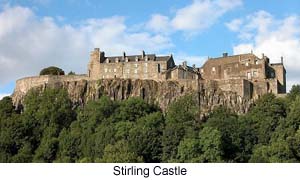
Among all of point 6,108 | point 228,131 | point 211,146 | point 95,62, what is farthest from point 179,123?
point 95,62

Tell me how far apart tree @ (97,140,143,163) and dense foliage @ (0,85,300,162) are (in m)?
0.09

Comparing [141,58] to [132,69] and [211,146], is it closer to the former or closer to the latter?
[132,69]

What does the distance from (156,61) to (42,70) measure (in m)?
16.2

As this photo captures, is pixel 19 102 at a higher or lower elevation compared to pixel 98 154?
higher

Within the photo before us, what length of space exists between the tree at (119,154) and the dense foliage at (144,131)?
0.29 ft

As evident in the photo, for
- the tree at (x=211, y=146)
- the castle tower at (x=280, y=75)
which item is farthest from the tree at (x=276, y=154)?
the castle tower at (x=280, y=75)

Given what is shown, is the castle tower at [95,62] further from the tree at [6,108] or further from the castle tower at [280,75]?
the castle tower at [280,75]

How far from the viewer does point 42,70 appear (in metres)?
64.1

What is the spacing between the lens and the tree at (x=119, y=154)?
30334 millimetres
